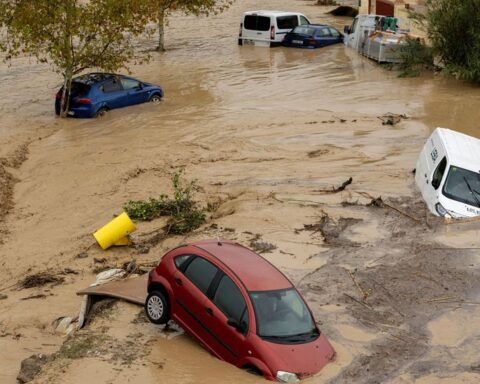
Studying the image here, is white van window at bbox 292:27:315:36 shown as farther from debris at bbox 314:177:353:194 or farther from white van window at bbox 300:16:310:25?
debris at bbox 314:177:353:194

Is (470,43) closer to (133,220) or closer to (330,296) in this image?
(133,220)

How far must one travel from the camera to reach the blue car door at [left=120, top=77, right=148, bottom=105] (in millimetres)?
23523

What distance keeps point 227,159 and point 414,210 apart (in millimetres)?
5336

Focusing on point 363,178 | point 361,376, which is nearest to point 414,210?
point 363,178

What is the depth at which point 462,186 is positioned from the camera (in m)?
14.7

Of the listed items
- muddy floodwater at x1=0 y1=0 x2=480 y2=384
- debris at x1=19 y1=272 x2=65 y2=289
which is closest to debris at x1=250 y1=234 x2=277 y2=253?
muddy floodwater at x1=0 y1=0 x2=480 y2=384

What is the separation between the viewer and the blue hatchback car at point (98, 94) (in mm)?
22469

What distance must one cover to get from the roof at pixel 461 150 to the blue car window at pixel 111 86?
1030 centimetres

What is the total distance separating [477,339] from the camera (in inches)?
404

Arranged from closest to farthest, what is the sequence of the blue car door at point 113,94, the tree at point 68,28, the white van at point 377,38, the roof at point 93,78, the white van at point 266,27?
the tree at point 68,28, the roof at point 93,78, the blue car door at point 113,94, the white van at point 377,38, the white van at point 266,27

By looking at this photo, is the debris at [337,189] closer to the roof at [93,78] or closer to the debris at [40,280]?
the debris at [40,280]

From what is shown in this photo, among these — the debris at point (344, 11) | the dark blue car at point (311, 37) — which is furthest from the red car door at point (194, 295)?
the debris at point (344, 11)

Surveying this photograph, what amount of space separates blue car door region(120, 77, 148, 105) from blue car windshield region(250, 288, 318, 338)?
48.9ft

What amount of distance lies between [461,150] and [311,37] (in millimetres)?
18150
